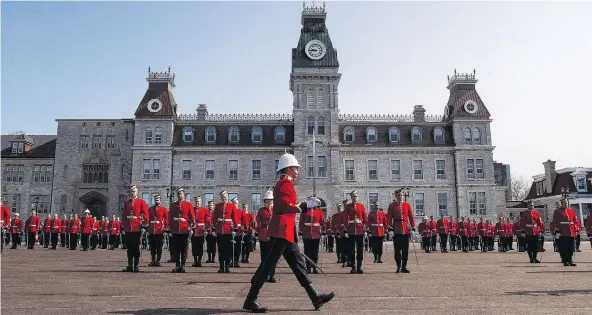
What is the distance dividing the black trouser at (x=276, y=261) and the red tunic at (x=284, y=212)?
0.35 feet

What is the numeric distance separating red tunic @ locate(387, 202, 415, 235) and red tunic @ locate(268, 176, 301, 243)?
7.21m

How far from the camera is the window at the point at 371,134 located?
176ft

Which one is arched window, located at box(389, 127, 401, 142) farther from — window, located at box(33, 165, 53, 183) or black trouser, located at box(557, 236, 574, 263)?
black trouser, located at box(557, 236, 574, 263)

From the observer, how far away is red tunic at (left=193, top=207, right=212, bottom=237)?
16484 mm

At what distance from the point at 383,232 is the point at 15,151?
53.2 metres

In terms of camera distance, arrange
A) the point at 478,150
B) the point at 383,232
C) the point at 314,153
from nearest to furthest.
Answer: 1. the point at 383,232
2. the point at 314,153
3. the point at 478,150

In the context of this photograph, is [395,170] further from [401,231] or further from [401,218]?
[401,231]

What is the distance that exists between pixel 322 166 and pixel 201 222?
115ft

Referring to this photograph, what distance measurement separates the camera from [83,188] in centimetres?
5438

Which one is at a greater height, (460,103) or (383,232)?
(460,103)

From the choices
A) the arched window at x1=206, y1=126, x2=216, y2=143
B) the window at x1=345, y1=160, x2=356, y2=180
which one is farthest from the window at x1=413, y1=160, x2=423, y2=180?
the arched window at x1=206, y1=126, x2=216, y2=143

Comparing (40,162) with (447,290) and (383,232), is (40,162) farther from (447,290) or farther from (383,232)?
(447,290)

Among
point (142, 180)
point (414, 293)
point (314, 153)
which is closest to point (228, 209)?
point (414, 293)

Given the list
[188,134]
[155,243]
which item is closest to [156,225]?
[155,243]
